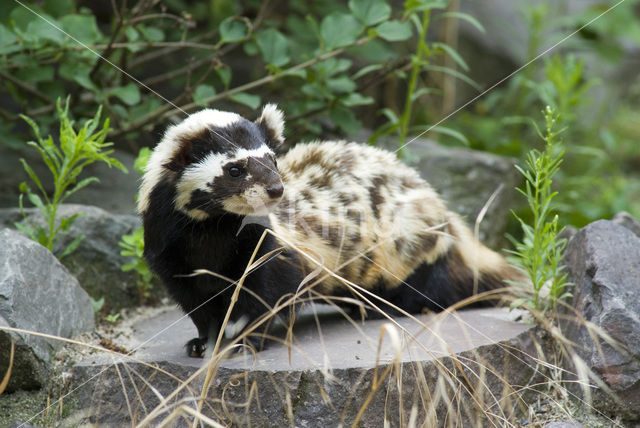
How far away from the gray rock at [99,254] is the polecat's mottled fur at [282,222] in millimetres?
1009

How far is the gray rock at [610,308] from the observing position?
10.0 ft

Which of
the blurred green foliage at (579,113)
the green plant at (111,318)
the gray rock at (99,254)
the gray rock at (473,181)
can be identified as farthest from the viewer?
the blurred green foliage at (579,113)

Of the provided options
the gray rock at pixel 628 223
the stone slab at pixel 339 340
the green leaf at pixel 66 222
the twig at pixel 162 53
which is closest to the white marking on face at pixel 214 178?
the stone slab at pixel 339 340

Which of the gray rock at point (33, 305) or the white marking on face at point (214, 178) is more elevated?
the white marking on face at point (214, 178)

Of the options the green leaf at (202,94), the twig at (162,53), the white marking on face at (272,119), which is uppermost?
the white marking on face at (272,119)

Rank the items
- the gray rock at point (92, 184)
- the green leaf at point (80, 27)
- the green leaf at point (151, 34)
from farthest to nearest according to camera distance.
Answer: the gray rock at point (92, 184) → the green leaf at point (151, 34) → the green leaf at point (80, 27)

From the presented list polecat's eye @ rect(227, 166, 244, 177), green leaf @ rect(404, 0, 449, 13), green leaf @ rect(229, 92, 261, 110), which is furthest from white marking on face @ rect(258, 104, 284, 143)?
green leaf @ rect(404, 0, 449, 13)

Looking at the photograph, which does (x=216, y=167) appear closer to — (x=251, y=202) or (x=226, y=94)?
(x=251, y=202)

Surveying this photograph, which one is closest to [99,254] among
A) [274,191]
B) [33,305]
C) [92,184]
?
[33,305]

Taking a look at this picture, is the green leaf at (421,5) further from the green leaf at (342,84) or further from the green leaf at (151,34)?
the green leaf at (151,34)

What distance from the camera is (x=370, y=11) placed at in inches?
Result: 182

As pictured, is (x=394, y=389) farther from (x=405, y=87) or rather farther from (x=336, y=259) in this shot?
(x=405, y=87)

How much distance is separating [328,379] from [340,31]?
99.2 inches

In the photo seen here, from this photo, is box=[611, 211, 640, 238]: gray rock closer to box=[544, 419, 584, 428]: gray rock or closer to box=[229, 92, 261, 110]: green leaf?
box=[544, 419, 584, 428]: gray rock
